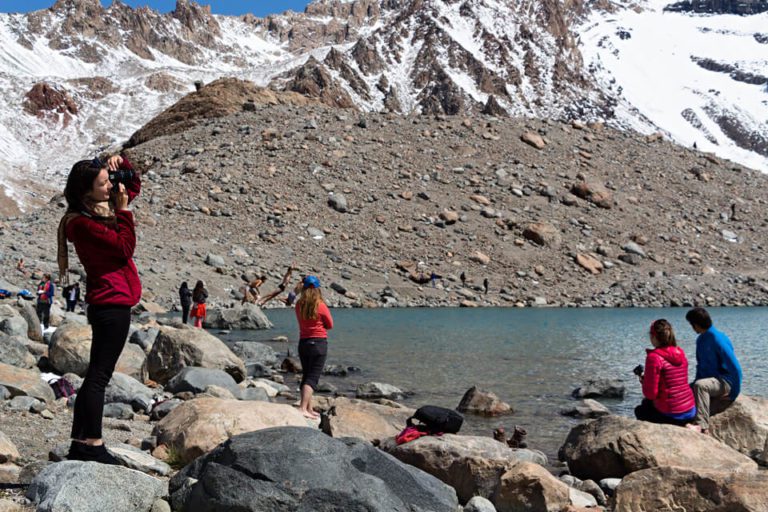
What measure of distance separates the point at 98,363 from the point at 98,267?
88cm

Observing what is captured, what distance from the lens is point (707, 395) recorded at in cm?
1120

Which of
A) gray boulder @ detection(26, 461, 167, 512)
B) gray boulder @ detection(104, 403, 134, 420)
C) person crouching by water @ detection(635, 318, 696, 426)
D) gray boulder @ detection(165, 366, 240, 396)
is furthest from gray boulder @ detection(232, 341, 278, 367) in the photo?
gray boulder @ detection(26, 461, 167, 512)

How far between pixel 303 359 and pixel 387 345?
14.1 m

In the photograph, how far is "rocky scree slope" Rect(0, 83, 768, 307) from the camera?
4588cm

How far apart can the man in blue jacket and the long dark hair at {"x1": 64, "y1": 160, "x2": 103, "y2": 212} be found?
893 cm

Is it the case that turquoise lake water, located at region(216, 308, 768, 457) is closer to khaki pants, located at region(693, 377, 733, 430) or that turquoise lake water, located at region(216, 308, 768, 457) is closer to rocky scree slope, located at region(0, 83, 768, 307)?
khaki pants, located at region(693, 377, 733, 430)

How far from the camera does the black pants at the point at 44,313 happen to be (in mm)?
23422

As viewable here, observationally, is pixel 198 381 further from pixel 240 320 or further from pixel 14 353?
pixel 240 320

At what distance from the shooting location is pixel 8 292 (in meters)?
31.0

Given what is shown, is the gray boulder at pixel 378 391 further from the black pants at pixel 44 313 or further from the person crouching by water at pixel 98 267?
the black pants at pixel 44 313

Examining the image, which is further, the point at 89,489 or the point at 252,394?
the point at 252,394

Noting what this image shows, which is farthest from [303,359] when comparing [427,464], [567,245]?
[567,245]

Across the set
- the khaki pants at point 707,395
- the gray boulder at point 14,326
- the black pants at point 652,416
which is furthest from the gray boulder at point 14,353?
the khaki pants at point 707,395

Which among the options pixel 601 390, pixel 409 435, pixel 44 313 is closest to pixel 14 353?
pixel 409 435
